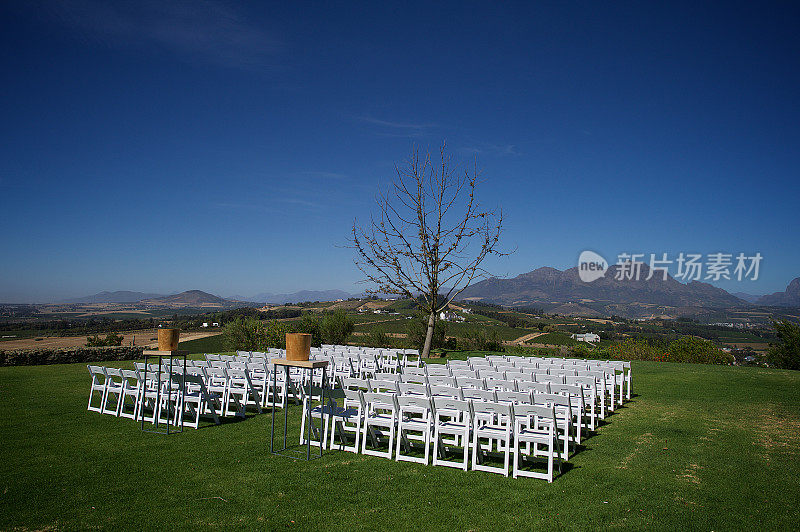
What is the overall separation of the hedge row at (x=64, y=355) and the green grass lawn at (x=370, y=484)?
9636mm

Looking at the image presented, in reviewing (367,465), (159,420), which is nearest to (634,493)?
(367,465)

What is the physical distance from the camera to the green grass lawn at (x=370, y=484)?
4223mm

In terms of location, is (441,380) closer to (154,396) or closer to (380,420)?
(380,420)

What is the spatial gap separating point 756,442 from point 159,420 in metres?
8.68

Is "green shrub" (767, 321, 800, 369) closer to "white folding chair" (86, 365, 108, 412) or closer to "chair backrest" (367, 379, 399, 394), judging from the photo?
"chair backrest" (367, 379, 399, 394)

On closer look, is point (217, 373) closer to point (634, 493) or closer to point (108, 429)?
point (108, 429)

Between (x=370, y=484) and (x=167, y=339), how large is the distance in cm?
406

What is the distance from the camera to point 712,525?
162 inches

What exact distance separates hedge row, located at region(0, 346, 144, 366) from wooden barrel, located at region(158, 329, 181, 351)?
8.81 metres

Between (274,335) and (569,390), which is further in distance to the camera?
(274,335)

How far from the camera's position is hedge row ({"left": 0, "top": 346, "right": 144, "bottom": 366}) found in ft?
51.5

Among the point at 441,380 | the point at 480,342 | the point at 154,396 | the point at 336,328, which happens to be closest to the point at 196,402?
the point at 154,396

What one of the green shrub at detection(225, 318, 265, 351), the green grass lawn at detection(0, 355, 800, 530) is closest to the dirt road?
the green shrub at detection(225, 318, 265, 351)

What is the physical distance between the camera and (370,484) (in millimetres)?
5125
